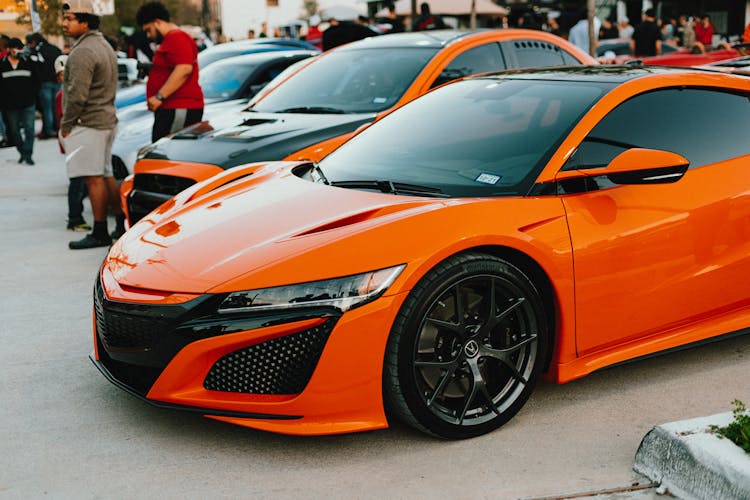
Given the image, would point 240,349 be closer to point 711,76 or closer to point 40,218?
point 711,76

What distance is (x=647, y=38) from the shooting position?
16.6 metres

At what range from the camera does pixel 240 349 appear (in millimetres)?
3422

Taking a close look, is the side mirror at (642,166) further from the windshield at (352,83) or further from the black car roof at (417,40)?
the black car roof at (417,40)

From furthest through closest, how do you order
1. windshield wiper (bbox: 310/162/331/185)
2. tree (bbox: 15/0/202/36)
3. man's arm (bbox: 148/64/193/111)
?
tree (bbox: 15/0/202/36) → man's arm (bbox: 148/64/193/111) → windshield wiper (bbox: 310/162/331/185)

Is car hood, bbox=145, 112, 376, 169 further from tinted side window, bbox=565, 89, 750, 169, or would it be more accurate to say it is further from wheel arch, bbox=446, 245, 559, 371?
wheel arch, bbox=446, 245, 559, 371

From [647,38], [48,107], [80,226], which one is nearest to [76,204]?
[80,226]

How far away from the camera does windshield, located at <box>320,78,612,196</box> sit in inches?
160

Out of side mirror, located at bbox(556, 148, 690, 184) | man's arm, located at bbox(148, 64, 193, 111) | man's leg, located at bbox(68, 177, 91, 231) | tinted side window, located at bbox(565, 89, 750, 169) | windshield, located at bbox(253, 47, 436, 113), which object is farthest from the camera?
man's arm, located at bbox(148, 64, 193, 111)

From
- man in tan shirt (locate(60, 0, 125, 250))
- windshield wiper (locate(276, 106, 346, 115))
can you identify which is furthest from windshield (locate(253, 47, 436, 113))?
man in tan shirt (locate(60, 0, 125, 250))

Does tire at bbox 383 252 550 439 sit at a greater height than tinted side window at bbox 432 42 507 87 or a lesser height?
lesser

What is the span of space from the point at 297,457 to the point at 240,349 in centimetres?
49

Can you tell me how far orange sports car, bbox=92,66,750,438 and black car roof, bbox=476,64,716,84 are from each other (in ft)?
0.12

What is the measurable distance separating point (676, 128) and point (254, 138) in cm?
332

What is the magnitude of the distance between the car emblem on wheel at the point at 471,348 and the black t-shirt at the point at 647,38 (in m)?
14.2
